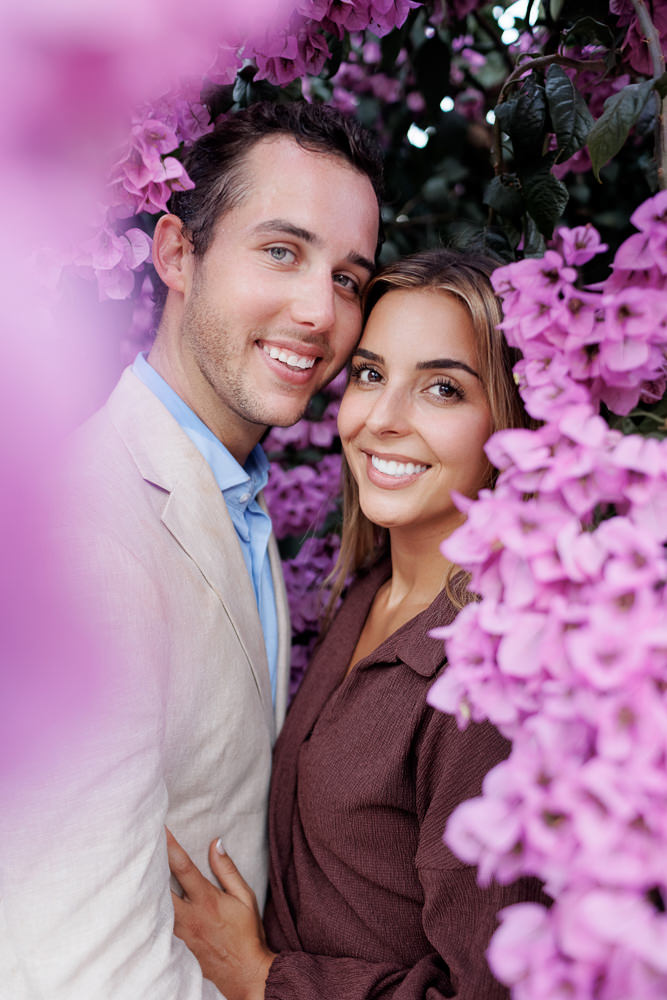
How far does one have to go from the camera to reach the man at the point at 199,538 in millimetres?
886

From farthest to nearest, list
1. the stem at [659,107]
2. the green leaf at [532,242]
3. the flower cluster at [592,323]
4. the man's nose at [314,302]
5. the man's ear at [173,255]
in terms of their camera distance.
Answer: the man's ear at [173,255] → the man's nose at [314,302] → the green leaf at [532,242] → the stem at [659,107] → the flower cluster at [592,323]

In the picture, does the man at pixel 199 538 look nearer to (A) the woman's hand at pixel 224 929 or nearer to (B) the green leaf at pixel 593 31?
(A) the woman's hand at pixel 224 929

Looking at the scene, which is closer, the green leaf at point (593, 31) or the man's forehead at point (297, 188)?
the green leaf at point (593, 31)

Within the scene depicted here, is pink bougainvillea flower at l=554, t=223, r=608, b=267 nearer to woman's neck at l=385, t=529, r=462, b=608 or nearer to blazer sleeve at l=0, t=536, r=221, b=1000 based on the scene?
blazer sleeve at l=0, t=536, r=221, b=1000

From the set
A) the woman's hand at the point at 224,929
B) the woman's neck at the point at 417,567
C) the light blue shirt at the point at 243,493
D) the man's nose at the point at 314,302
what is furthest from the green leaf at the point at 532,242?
the woman's hand at the point at 224,929

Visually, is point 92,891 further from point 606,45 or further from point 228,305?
point 606,45

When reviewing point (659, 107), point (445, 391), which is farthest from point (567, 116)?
point (445, 391)

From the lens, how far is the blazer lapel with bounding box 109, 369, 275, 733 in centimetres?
123

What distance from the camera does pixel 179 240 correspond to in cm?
160

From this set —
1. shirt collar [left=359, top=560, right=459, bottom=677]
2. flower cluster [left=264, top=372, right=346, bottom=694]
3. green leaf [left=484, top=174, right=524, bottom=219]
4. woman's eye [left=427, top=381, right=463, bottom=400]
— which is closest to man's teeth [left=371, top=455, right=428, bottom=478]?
woman's eye [left=427, top=381, right=463, bottom=400]

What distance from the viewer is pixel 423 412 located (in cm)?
137

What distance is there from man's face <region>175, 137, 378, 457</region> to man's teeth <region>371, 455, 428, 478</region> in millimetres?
201

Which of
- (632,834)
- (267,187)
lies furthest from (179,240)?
(632,834)

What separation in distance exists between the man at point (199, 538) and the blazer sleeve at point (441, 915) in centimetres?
19
